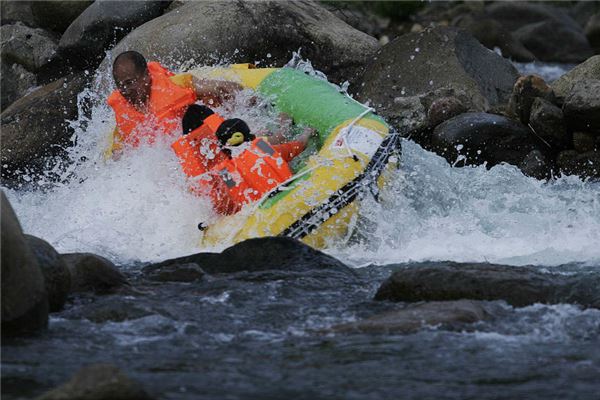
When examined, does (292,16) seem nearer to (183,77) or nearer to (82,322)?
(183,77)

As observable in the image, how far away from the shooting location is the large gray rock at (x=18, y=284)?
568cm

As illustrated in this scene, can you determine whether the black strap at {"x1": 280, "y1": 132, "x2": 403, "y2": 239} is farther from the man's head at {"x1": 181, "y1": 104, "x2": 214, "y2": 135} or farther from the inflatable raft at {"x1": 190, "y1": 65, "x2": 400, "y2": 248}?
the man's head at {"x1": 181, "y1": 104, "x2": 214, "y2": 135}

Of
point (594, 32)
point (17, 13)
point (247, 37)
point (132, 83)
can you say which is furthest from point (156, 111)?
point (594, 32)

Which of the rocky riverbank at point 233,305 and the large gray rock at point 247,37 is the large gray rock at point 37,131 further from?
the rocky riverbank at point 233,305

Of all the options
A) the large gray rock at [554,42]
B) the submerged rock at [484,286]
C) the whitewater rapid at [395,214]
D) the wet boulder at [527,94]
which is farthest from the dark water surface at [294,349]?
the large gray rock at [554,42]

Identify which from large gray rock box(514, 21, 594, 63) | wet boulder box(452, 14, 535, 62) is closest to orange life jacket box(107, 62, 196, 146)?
wet boulder box(452, 14, 535, 62)

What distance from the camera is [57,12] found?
46.4 feet

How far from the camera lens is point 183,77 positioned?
913cm

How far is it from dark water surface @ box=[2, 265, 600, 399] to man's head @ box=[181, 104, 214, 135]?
6.50ft

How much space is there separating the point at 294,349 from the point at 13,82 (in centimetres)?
914

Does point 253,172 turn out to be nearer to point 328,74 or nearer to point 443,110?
point 443,110

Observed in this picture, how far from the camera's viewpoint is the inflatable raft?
25.8 feet

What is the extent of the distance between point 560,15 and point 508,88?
1023 centimetres

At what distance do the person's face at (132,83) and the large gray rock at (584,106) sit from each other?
3.82 meters
